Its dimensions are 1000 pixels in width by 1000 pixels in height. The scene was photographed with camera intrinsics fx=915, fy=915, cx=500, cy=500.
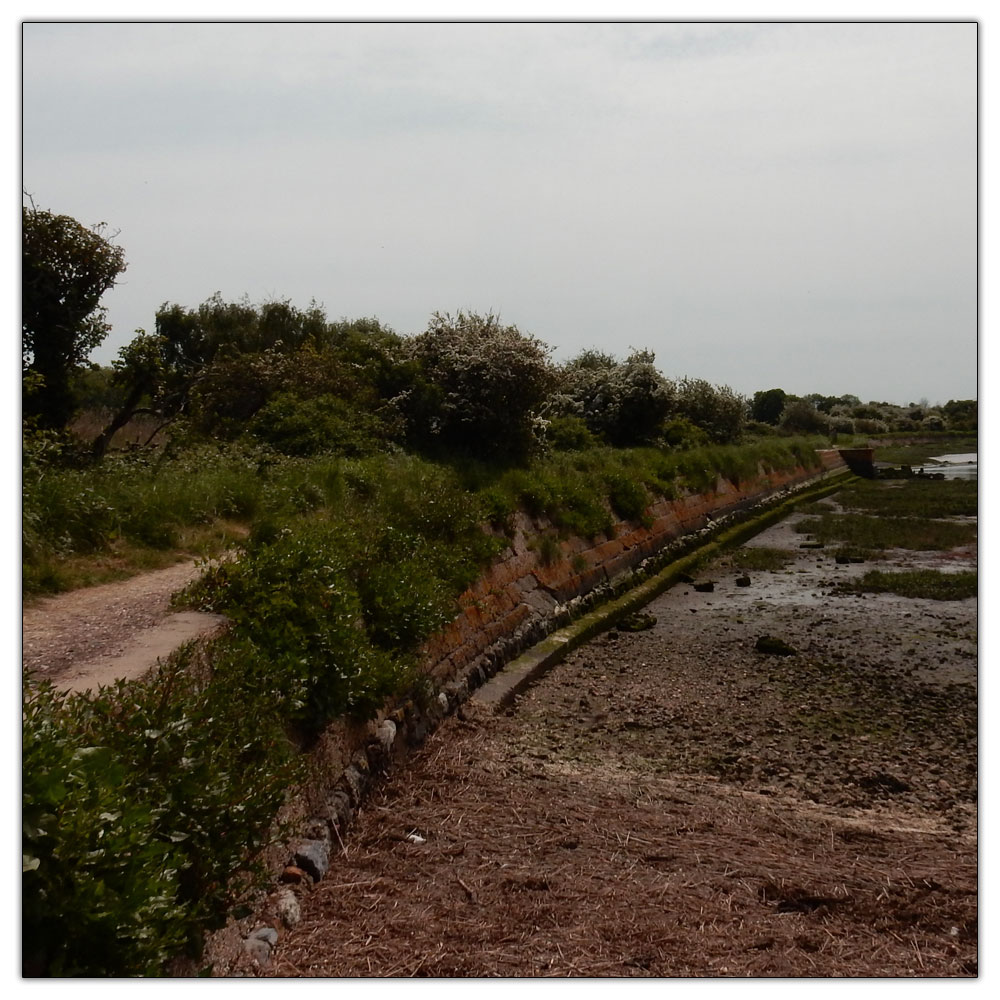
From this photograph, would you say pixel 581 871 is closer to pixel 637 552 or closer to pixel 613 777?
pixel 613 777

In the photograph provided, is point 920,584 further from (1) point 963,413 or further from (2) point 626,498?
(1) point 963,413

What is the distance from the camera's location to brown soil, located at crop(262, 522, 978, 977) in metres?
4.15

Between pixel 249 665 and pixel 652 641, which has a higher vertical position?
pixel 249 665

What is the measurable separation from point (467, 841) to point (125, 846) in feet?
9.86

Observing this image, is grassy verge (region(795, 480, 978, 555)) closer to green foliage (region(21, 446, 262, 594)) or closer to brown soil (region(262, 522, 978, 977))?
brown soil (region(262, 522, 978, 977))

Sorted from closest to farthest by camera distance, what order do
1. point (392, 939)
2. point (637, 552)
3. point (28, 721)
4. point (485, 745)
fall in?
point (28, 721) → point (392, 939) → point (485, 745) → point (637, 552)

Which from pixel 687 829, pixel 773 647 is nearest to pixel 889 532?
pixel 773 647

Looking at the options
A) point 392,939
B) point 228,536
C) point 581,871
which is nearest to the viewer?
point 392,939

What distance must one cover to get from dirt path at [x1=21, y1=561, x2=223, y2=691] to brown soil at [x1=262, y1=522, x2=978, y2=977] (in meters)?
1.61

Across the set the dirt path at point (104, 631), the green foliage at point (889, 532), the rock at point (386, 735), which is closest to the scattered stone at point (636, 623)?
the green foliage at point (889, 532)

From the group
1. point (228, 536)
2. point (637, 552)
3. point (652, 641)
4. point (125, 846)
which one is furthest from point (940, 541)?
point (125, 846)

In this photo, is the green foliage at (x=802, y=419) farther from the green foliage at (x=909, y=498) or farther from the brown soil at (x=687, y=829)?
the brown soil at (x=687, y=829)

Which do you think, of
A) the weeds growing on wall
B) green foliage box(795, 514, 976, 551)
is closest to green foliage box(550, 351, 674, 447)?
green foliage box(795, 514, 976, 551)

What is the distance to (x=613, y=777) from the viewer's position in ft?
22.7
